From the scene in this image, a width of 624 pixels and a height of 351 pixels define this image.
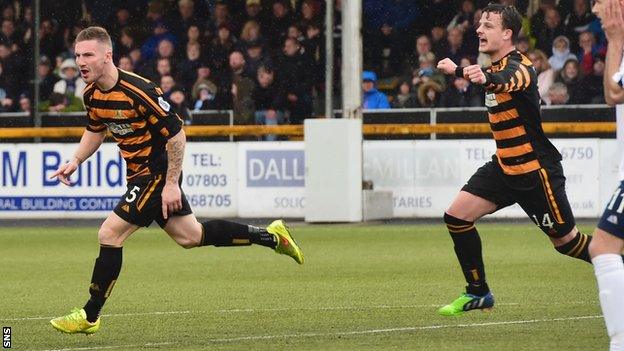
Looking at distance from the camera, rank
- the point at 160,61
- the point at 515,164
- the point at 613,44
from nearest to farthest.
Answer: the point at 613,44 < the point at 515,164 < the point at 160,61

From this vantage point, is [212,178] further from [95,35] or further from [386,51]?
[95,35]

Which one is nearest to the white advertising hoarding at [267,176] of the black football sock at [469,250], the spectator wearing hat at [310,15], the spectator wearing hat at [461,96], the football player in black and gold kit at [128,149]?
the spectator wearing hat at [461,96]

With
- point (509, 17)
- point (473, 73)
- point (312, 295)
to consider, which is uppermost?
point (509, 17)

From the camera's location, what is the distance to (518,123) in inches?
390

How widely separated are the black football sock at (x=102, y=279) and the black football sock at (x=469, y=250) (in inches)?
89.4

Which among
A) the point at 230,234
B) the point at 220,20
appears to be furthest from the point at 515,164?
the point at 220,20

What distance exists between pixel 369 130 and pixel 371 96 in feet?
6.08

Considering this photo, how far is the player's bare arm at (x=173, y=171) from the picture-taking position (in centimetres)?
936

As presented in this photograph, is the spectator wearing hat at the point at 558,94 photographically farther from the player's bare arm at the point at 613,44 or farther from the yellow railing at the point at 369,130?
the player's bare arm at the point at 613,44

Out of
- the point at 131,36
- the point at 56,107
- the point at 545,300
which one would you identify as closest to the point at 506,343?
the point at 545,300

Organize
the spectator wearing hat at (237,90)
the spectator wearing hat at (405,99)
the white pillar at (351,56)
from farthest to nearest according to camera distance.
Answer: the spectator wearing hat at (405,99) < the spectator wearing hat at (237,90) < the white pillar at (351,56)

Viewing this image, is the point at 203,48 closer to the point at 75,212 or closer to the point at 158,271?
the point at 75,212

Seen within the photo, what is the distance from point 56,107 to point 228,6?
3.40 meters

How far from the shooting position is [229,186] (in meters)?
20.8
